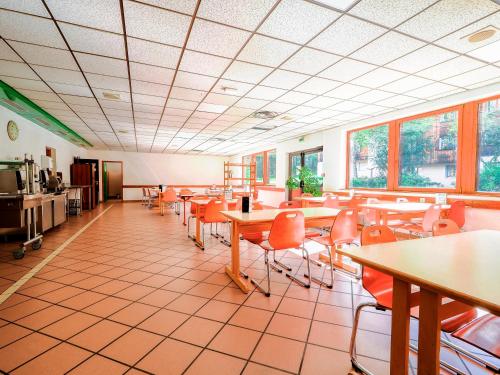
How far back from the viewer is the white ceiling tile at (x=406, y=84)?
3.82 m

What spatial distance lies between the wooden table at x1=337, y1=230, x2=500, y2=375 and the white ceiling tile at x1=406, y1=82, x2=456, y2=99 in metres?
3.69

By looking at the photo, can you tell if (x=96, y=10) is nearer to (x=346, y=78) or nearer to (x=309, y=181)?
(x=346, y=78)

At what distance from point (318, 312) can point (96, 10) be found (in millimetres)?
3502

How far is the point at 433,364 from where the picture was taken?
100cm

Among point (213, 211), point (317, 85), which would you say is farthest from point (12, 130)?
point (317, 85)

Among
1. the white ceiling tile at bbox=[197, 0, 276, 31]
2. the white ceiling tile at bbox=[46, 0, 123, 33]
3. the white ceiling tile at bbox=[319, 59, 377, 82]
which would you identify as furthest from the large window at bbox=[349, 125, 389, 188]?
the white ceiling tile at bbox=[46, 0, 123, 33]

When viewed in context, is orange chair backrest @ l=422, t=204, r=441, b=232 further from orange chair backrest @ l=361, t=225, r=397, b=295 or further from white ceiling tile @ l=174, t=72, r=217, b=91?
white ceiling tile @ l=174, t=72, r=217, b=91

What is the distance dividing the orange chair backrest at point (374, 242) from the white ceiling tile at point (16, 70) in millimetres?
4795

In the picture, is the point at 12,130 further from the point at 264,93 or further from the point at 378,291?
the point at 378,291

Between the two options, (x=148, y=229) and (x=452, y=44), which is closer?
(x=452, y=44)

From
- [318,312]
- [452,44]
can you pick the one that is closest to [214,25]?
[452,44]

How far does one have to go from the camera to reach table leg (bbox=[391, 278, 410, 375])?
1104mm

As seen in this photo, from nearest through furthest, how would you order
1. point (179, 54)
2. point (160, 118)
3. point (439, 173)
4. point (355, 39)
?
point (355, 39) → point (179, 54) → point (439, 173) → point (160, 118)

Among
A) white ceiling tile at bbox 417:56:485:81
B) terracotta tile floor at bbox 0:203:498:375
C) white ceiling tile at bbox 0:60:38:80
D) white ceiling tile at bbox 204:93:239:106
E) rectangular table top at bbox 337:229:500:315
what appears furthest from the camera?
white ceiling tile at bbox 204:93:239:106
